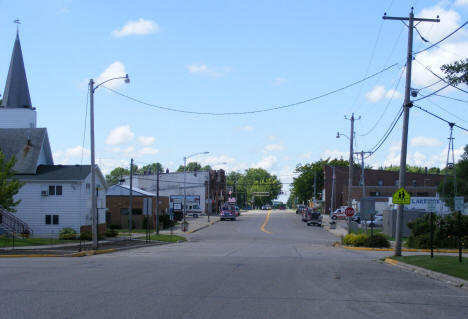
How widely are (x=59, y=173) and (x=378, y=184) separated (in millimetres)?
70656

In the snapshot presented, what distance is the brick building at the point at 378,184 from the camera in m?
94.9

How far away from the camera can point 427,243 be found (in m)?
32.0

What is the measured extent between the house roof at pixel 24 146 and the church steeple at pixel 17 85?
6.33 m

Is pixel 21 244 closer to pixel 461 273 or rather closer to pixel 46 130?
pixel 46 130

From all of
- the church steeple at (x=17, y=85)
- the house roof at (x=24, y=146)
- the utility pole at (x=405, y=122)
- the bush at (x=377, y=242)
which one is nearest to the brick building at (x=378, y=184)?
the bush at (x=377, y=242)

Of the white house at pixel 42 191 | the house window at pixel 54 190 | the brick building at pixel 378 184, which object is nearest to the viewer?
the white house at pixel 42 191

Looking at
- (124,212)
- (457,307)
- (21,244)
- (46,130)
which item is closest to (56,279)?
(457,307)

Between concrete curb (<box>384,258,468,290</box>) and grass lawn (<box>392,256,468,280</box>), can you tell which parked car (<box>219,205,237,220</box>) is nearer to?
concrete curb (<box>384,258,468,290</box>)

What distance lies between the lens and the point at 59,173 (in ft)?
146

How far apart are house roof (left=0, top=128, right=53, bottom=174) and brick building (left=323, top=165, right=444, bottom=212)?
58.3 meters

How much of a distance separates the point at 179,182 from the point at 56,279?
93.7 meters

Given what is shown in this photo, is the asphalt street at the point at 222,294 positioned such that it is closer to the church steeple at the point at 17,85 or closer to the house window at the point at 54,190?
the house window at the point at 54,190

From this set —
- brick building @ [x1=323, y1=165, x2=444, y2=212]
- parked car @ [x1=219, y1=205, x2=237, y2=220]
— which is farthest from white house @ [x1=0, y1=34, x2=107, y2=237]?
brick building @ [x1=323, y1=165, x2=444, y2=212]

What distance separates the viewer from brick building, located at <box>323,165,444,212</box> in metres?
94.9
